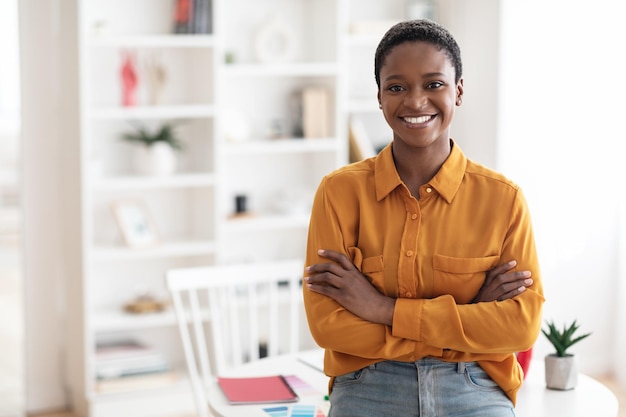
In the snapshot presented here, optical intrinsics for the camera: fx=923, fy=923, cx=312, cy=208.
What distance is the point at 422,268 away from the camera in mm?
1754

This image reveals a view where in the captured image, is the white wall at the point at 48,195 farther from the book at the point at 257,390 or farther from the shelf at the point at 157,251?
the book at the point at 257,390

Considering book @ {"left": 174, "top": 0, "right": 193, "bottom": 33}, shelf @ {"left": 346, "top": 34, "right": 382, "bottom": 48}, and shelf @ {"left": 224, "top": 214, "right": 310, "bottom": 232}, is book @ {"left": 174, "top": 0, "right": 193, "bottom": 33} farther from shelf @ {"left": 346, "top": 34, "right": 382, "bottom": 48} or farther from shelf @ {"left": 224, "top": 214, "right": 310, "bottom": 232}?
shelf @ {"left": 224, "top": 214, "right": 310, "bottom": 232}

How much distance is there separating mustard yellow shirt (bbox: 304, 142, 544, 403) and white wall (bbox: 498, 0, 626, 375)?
2401 mm

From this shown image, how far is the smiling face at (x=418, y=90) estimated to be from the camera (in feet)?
5.61

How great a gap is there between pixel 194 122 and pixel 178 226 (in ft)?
1.55

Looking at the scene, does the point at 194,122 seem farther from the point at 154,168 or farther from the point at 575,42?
the point at 575,42

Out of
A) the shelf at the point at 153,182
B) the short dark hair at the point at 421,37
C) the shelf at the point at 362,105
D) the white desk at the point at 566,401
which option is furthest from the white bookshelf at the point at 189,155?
the short dark hair at the point at 421,37

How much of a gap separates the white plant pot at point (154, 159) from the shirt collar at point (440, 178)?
216 centimetres

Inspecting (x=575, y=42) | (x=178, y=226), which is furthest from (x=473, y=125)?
(x=178, y=226)

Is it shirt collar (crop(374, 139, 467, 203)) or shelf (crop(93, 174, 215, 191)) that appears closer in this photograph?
shirt collar (crop(374, 139, 467, 203))

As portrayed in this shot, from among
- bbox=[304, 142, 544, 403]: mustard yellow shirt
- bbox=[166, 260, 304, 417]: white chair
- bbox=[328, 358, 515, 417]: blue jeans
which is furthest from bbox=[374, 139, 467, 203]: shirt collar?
bbox=[166, 260, 304, 417]: white chair

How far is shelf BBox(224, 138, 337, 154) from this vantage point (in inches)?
156

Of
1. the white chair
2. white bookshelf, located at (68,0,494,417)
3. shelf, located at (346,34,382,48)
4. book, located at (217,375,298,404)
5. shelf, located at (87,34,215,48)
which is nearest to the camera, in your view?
book, located at (217,375,298,404)

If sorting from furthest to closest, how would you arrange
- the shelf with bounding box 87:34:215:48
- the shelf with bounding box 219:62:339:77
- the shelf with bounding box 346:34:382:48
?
the shelf with bounding box 346:34:382:48 < the shelf with bounding box 219:62:339:77 < the shelf with bounding box 87:34:215:48
